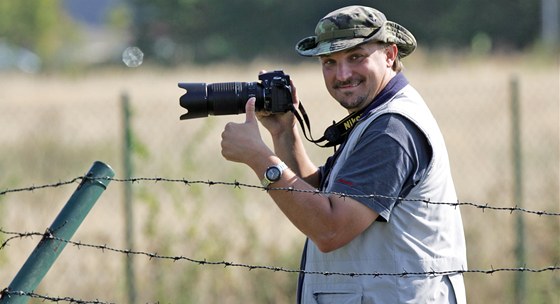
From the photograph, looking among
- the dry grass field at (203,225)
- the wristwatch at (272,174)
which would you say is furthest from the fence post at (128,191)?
the wristwatch at (272,174)

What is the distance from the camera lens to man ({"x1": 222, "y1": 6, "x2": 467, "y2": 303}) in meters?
3.48

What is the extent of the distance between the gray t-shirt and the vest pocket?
0.25m

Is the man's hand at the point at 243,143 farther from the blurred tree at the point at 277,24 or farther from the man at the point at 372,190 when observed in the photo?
the blurred tree at the point at 277,24

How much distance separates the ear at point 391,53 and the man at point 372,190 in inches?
0.9

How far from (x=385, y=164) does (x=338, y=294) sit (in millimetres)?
475

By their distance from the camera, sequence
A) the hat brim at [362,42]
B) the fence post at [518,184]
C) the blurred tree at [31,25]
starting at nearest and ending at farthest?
the hat brim at [362,42] < the fence post at [518,184] < the blurred tree at [31,25]

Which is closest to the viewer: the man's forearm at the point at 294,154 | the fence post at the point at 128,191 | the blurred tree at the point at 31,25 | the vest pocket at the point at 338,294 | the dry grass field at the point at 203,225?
the vest pocket at the point at 338,294

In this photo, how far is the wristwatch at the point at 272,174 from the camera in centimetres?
356

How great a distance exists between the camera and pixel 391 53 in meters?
3.91

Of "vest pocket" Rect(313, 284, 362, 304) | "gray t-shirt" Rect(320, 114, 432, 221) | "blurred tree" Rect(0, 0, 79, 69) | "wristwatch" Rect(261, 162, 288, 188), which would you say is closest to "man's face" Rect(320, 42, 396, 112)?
"gray t-shirt" Rect(320, 114, 432, 221)

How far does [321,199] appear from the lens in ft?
11.4

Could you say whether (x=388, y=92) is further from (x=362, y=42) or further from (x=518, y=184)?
(x=518, y=184)

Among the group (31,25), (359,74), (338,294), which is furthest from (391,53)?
(31,25)

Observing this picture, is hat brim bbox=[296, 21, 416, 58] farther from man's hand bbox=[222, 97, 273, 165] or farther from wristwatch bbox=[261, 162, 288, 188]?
wristwatch bbox=[261, 162, 288, 188]
